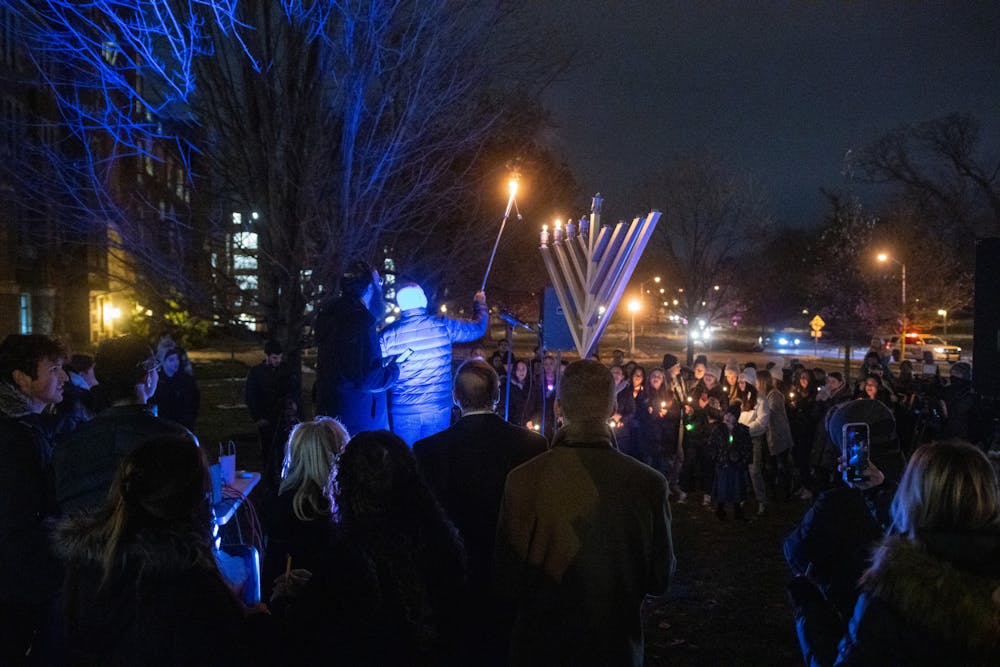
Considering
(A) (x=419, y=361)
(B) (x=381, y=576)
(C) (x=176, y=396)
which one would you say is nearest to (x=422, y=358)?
(A) (x=419, y=361)

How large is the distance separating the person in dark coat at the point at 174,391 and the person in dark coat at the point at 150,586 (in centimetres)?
647

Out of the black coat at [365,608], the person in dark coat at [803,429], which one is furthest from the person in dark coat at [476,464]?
the person in dark coat at [803,429]

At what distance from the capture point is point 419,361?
5.50 meters

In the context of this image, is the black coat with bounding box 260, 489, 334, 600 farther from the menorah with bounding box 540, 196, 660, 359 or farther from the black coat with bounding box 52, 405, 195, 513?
the menorah with bounding box 540, 196, 660, 359

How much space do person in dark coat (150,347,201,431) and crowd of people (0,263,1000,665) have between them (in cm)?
351

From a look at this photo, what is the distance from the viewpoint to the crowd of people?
2.18 metres

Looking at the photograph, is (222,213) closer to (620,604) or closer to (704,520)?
(704,520)

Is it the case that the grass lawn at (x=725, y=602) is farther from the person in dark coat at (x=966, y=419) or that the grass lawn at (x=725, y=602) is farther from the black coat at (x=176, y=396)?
the black coat at (x=176, y=396)

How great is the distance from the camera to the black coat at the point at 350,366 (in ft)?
16.7

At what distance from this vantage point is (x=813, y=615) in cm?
270

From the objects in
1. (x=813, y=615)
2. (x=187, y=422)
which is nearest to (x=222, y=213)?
(x=187, y=422)

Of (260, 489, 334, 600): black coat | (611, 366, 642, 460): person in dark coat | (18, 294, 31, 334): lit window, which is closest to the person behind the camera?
(260, 489, 334, 600): black coat

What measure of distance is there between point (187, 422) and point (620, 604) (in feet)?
22.4

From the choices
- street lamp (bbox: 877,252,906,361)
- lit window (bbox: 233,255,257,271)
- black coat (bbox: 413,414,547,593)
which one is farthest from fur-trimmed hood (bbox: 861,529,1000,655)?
street lamp (bbox: 877,252,906,361)
